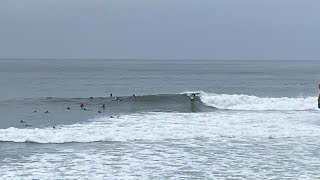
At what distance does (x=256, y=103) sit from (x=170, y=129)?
18602 millimetres

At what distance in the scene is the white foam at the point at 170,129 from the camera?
2355cm

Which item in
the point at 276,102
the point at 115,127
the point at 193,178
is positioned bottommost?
the point at 193,178

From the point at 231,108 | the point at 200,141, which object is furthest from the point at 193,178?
the point at 231,108

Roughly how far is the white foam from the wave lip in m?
7.14

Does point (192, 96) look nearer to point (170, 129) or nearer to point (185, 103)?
point (185, 103)

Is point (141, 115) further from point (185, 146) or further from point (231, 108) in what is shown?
point (185, 146)

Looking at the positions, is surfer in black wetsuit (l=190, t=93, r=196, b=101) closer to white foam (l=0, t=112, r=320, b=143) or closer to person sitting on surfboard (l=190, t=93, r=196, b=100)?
person sitting on surfboard (l=190, t=93, r=196, b=100)

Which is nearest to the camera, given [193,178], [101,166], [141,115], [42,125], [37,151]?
[193,178]

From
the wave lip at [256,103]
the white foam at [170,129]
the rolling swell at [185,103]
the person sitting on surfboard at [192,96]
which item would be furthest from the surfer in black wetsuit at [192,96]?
the white foam at [170,129]

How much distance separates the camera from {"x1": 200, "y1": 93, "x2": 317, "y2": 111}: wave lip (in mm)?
39719

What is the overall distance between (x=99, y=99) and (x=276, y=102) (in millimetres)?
17776

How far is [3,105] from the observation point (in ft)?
134

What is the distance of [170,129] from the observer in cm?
2586

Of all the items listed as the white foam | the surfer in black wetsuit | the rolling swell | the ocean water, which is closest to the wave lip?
the rolling swell
